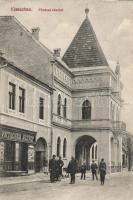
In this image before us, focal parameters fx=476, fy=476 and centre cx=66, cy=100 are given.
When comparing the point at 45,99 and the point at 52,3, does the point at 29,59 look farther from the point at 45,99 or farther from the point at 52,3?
the point at 52,3

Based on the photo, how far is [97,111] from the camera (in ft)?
97.9

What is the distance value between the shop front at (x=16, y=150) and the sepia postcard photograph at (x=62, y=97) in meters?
0.04

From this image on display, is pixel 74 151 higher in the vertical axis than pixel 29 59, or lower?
lower

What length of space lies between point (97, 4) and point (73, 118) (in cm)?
1603

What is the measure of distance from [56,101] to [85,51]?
5.85 meters

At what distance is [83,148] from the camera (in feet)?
106

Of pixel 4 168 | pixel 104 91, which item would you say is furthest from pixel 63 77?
pixel 4 168

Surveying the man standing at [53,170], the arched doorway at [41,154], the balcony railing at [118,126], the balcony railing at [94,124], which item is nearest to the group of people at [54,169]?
the man standing at [53,170]

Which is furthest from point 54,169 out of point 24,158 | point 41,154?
point 41,154

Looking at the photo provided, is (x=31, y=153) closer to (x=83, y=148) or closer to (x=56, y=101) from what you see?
(x=56, y=101)

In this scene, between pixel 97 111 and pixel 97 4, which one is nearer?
pixel 97 4

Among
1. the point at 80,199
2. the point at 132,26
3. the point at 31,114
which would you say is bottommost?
the point at 80,199

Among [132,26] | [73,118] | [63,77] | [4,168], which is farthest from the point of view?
[73,118]

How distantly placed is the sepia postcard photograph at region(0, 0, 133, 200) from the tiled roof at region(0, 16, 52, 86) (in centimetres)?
5
